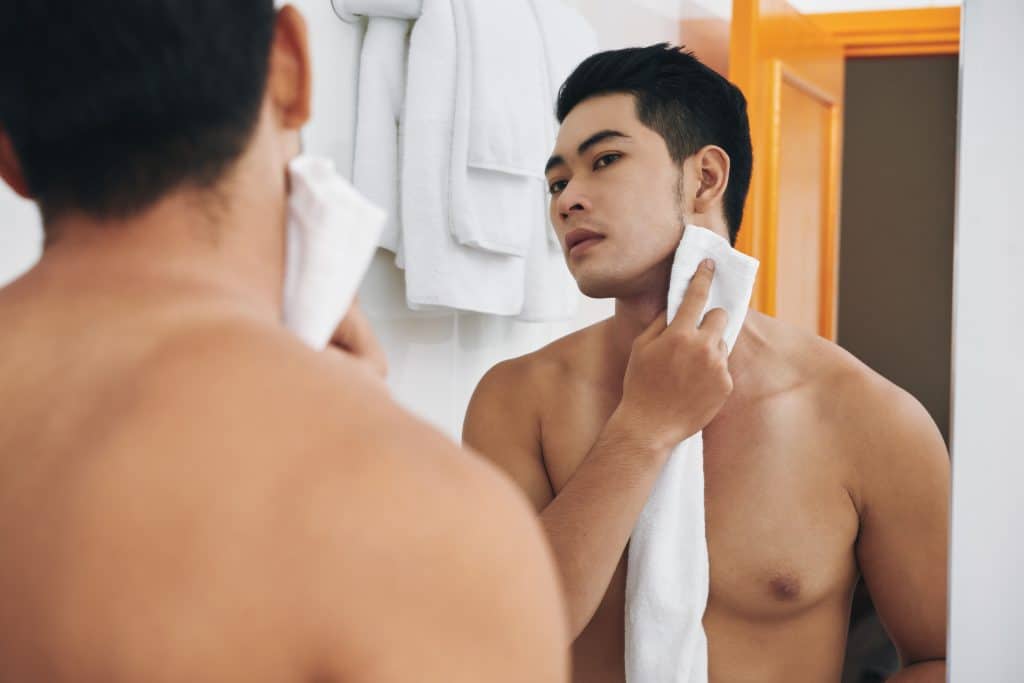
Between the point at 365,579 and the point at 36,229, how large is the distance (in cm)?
49

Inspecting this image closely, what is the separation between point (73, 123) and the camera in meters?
0.39

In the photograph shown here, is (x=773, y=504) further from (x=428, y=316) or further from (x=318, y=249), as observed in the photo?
(x=318, y=249)

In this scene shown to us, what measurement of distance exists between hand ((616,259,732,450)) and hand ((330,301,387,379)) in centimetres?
27

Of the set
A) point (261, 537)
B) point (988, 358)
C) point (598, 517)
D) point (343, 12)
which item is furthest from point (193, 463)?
Result: point (988, 358)

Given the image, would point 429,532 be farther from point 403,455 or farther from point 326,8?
point 326,8

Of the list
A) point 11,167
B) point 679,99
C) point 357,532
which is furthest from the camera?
point 679,99

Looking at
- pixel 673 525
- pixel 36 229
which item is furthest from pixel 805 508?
pixel 36 229

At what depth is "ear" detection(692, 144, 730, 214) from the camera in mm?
789

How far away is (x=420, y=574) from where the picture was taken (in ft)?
1.08

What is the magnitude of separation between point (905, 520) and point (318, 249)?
0.54 metres

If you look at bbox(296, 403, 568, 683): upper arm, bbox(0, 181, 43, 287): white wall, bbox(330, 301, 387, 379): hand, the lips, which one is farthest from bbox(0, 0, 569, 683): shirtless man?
the lips

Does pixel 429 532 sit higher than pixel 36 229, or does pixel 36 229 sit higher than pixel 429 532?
pixel 36 229

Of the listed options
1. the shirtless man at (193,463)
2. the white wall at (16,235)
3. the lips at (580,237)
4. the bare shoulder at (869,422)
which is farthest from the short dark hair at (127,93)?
the bare shoulder at (869,422)

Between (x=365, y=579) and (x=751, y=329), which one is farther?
(x=751, y=329)
